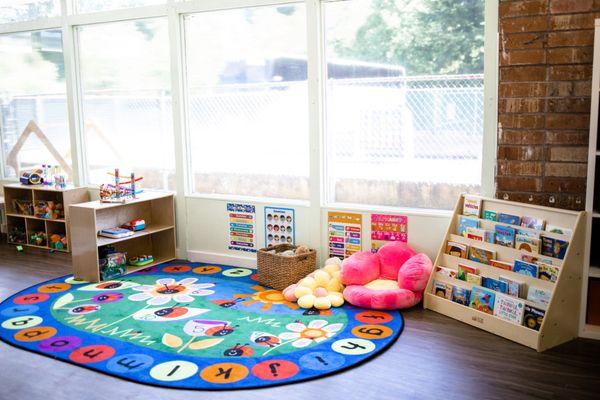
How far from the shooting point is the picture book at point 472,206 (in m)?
3.73

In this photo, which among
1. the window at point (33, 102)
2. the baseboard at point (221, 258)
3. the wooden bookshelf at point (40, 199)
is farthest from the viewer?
the window at point (33, 102)

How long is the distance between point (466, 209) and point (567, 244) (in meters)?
0.75

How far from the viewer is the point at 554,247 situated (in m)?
3.25

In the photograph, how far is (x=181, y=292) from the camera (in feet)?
13.8

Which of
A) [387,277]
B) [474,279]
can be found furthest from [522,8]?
[387,277]

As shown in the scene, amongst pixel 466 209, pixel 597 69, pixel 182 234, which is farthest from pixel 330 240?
pixel 597 69

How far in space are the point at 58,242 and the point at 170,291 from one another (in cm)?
188

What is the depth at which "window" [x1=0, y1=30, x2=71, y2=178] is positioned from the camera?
5.84 m

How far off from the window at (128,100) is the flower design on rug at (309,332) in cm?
231

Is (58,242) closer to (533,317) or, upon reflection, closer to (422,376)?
(422,376)

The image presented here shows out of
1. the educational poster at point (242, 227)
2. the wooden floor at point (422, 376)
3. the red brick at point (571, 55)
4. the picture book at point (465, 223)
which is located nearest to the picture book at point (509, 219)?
the picture book at point (465, 223)

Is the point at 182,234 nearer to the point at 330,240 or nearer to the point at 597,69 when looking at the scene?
the point at 330,240

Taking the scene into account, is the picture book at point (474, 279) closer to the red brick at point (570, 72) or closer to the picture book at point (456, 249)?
the picture book at point (456, 249)

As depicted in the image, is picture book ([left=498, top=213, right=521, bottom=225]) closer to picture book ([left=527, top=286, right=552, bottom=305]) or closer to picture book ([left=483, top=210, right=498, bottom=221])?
picture book ([left=483, top=210, right=498, bottom=221])
